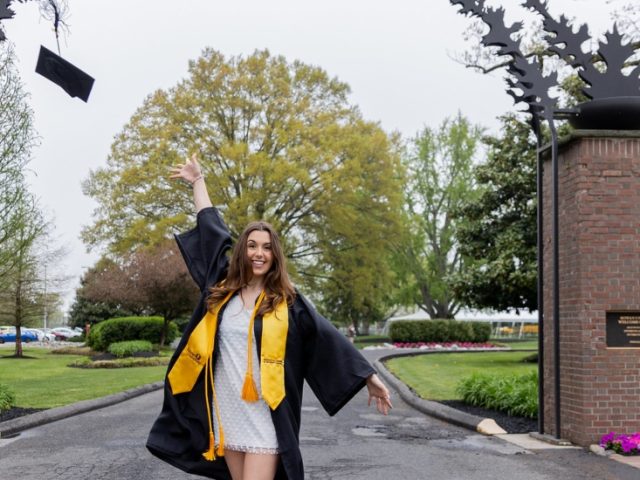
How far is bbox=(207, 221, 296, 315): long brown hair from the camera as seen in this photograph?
389cm

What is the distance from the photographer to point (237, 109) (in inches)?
1362

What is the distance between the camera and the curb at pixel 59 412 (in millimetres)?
9531

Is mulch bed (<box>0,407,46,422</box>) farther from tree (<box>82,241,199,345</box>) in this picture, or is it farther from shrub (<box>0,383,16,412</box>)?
tree (<box>82,241,199,345</box>)

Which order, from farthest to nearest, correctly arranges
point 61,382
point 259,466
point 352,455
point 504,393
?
point 61,382 → point 504,393 → point 352,455 → point 259,466

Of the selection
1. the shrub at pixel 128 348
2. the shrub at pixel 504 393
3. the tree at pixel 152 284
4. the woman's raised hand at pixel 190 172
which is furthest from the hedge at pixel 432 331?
the woman's raised hand at pixel 190 172

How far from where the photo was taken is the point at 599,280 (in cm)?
838

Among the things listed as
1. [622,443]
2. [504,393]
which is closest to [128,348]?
[504,393]

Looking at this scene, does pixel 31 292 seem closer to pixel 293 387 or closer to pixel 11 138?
pixel 11 138

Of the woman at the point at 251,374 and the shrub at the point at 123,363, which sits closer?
the woman at the point at 251,374

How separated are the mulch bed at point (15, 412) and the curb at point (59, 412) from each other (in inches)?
9.0

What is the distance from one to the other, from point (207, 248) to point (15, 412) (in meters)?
7.96

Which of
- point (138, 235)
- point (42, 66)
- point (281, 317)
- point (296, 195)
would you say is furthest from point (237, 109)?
point (281, 317)

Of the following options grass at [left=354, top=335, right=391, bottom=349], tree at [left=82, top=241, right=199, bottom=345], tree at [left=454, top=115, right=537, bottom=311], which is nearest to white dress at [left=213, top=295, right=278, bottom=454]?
tree at [left=454, top=115, right=537, bottom=311]

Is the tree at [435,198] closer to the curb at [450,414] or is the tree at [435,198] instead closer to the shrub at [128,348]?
the shrub at [128,348]
